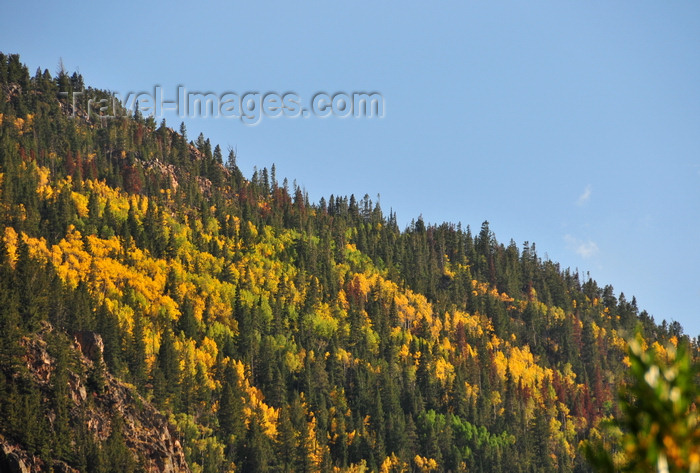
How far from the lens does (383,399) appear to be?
17662 centimetres

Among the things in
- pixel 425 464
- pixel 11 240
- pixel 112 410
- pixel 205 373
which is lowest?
pixel 425 464

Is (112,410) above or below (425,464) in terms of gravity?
above

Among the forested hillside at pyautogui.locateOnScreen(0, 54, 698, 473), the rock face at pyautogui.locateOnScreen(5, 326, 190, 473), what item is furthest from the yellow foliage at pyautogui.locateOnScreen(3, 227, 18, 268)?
the rock face at pyautogui.locateOnScreen(5, 326, 190, 473)

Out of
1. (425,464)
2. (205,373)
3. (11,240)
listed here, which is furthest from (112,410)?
(425,464)

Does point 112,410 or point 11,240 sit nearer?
point 112,410

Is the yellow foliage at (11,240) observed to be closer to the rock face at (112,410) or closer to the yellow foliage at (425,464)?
the rock face at (112,410)

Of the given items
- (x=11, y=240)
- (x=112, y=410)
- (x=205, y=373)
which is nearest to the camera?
(x=112, y=410)

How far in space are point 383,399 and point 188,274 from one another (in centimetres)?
5290

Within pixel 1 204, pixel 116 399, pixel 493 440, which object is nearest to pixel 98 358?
pixel 116 399

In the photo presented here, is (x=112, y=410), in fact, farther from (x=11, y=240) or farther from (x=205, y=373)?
(x=11, y=240)

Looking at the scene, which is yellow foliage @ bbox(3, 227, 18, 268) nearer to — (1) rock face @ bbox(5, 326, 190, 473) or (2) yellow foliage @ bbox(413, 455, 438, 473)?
(1) rock face @ bbox(5, 326, 190, 473)

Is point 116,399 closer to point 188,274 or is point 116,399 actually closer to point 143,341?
point 143,341

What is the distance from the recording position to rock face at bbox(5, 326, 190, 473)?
358 ft

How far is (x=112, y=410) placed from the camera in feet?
382
